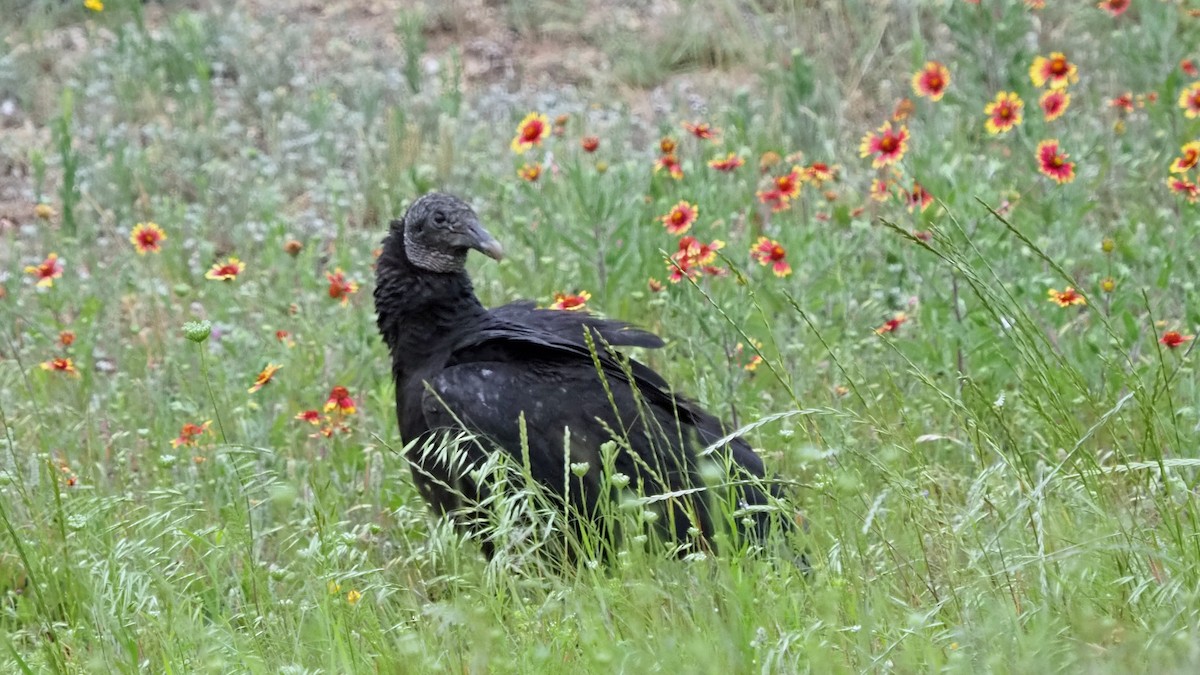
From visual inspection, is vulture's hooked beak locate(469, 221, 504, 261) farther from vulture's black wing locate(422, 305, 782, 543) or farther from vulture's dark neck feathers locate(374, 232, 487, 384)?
vulture's black wing locate(422, 305, 782, 543)

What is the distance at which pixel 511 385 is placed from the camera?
3836 millimetres

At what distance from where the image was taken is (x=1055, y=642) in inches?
89.7

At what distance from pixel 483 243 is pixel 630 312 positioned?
49.7 inches

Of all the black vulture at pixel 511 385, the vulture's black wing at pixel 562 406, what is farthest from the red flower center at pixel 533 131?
the vulture's black wing at pixel 562 406

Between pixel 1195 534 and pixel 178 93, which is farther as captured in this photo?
pixel 178 93

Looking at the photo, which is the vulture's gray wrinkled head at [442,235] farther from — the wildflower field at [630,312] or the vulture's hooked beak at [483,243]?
the wildflower field at [630,312]

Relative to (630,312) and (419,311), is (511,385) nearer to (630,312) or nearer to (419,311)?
(419,311)

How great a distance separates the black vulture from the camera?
374cm

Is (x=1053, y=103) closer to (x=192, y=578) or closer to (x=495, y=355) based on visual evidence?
(x=495, y=355)

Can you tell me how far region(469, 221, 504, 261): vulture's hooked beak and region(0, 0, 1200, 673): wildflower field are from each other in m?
0.53

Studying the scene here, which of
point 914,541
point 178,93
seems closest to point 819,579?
point 914,541

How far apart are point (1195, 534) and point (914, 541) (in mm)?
597

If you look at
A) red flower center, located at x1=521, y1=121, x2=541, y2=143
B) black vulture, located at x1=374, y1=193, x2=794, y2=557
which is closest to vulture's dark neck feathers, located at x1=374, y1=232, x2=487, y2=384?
black vulture, located at x1=374, y1=193, x2=794, y2=557

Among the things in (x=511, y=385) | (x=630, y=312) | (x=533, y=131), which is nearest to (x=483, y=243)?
(x=511, y=385)
